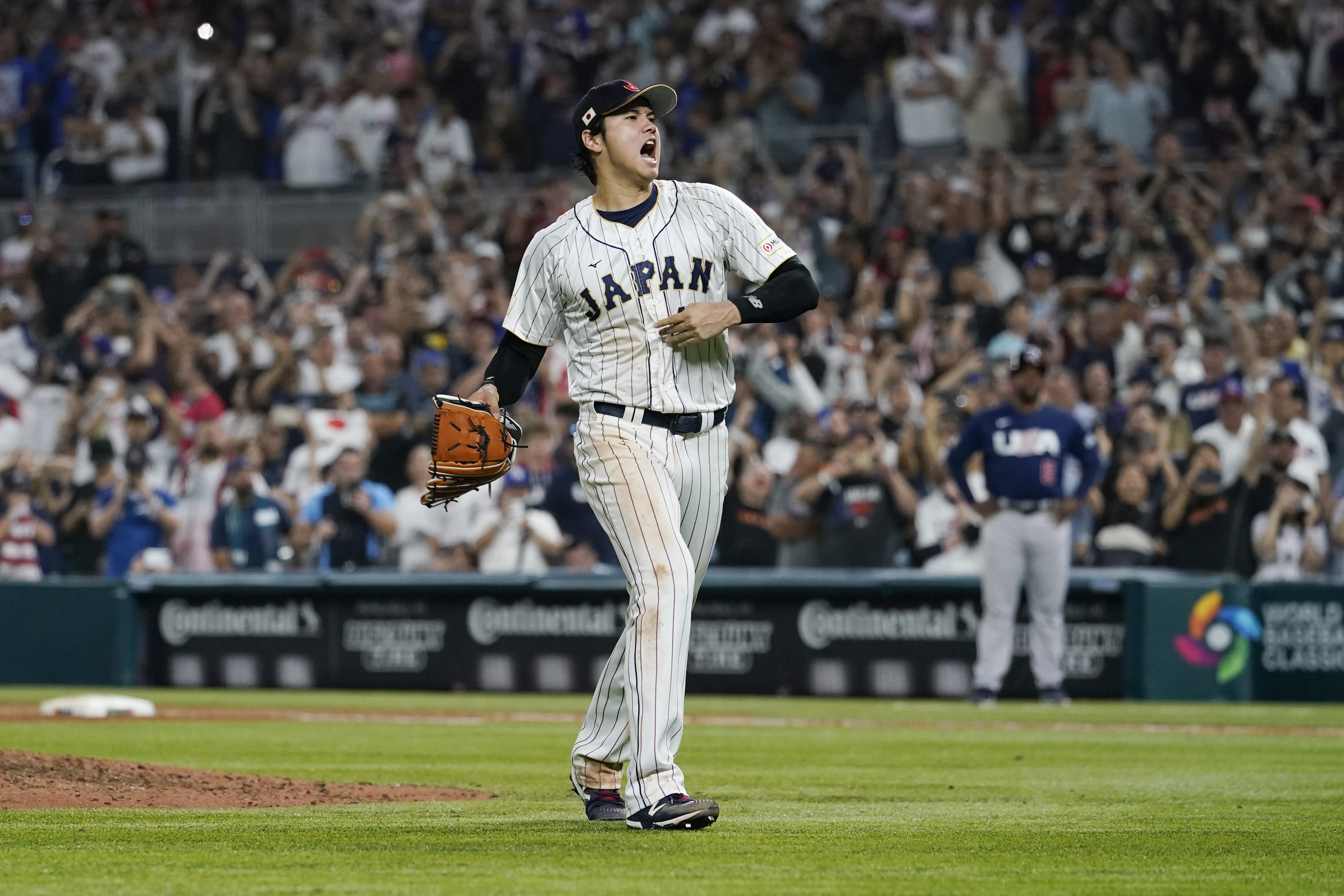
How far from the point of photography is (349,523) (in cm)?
1739

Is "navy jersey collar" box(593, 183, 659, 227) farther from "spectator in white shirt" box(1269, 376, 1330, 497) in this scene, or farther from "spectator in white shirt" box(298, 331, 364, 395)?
"spectator in white shirt" box(298, 331, 364, 395)

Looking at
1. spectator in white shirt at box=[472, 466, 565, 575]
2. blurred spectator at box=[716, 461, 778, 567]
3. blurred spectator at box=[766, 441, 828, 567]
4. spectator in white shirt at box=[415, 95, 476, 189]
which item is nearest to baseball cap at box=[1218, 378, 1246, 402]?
blurred spectator at box=[766, 441, 828, 567]

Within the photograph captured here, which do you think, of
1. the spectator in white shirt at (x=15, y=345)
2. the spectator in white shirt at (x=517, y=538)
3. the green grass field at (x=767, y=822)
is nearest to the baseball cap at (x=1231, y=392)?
the green grass field at (x=767, y=822)

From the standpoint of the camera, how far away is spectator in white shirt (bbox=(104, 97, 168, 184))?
934 inches

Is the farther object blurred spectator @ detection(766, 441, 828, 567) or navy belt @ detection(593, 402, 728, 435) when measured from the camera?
blurred spectator @ detection(766, 441, 828, 567)

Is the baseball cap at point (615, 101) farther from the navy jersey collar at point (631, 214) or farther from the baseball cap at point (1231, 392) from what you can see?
the baseball cap at point (1231, 392)

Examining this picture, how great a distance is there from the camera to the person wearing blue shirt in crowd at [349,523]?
1719 centimetres

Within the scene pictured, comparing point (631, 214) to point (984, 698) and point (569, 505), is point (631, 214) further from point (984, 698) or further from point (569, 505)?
point (569, 505)

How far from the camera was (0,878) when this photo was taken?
16.9 feet

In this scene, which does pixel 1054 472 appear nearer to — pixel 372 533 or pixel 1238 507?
pixel 1238 507

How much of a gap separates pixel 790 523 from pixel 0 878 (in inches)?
452

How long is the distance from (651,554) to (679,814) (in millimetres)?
821

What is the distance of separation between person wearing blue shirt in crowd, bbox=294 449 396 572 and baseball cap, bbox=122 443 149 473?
162 centimetres

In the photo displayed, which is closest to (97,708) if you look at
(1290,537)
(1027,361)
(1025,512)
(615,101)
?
(1025,512)
